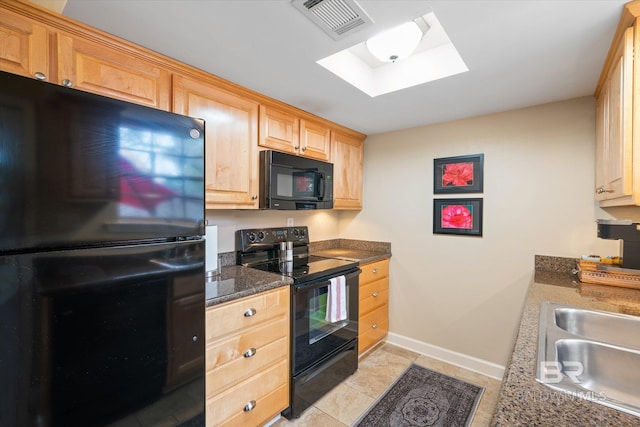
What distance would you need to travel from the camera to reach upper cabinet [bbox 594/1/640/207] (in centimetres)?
116

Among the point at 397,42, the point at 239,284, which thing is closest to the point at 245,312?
the point at 239,284

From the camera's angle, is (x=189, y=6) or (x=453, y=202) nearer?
(x=189, y=6)

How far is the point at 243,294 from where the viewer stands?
5.27 ft

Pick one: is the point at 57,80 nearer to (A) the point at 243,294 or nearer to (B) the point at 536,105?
(A) the point at 243,294

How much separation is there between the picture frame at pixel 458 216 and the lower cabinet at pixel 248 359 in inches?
63.7

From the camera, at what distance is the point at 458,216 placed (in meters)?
2.59

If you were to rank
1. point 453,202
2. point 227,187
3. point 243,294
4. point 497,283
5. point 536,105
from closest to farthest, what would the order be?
point 243,294 < point 227,187 < point 536,105 < point 497,283 < point 453,202

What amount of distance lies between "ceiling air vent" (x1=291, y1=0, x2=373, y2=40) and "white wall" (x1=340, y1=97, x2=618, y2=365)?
66.9 inches

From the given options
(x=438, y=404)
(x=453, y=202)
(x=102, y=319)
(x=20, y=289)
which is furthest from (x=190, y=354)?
(x=453, y=202)

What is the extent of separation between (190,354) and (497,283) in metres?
2.37

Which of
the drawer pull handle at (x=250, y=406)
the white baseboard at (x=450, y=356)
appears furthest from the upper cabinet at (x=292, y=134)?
the white baseboard at (x=450, y=356)

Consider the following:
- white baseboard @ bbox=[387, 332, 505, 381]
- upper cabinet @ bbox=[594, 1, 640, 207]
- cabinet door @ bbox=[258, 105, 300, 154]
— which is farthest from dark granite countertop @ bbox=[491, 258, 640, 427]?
cabinet door @ bbox=[258, 105, 300, 154]

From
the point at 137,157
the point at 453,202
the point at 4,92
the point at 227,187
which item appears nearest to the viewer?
the point at 4,92

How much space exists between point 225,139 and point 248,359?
1.35 meters
